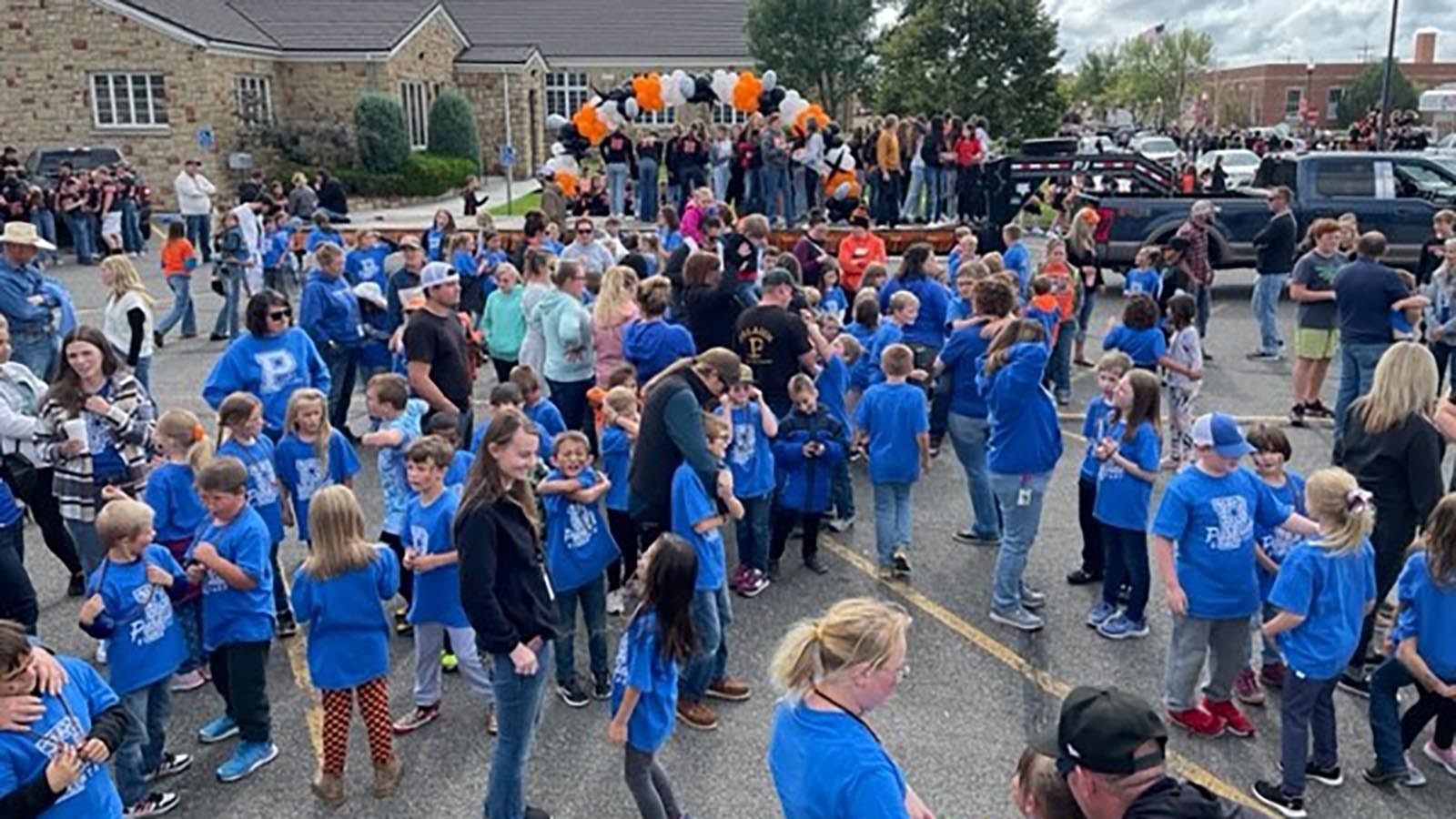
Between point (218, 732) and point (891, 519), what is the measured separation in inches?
159

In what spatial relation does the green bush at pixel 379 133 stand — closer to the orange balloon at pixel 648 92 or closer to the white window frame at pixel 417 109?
the white window frame at pixel 417 109

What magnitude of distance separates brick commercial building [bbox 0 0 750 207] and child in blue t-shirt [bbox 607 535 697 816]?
27.1 metres

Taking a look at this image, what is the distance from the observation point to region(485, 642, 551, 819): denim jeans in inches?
175

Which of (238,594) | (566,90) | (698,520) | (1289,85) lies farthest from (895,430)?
Answer: (1289,85)

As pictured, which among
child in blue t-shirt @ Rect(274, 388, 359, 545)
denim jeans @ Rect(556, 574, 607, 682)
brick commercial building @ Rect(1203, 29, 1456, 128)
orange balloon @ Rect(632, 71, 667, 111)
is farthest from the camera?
brick commercial building @ Rect(1203, 29, 1456, 128)

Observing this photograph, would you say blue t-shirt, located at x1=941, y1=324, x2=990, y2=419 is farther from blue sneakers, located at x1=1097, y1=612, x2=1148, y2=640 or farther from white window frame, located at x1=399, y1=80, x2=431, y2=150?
white window frame, located at x1=399, y1=80, x2=431, y2=150

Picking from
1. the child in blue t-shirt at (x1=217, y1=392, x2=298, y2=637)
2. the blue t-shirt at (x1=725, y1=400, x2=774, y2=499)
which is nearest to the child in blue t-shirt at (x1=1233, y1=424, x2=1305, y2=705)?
the blue t-shirt at (x1=725, y1=400, x2=774, y2=499)

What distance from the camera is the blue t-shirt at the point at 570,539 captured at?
→ 572 centimetres

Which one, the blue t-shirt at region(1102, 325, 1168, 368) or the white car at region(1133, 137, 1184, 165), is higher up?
the white car at region(1133, 137, 1184, 165)

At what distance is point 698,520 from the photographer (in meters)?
5.58

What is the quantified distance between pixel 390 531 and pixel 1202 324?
32.1 ft

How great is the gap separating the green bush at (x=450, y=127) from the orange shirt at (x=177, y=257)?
22.3m

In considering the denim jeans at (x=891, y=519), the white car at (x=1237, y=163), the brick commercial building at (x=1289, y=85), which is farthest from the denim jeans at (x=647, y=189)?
the brick commercial building at (x=1289, y=85)

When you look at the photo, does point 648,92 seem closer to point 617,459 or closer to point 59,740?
point 617,459
